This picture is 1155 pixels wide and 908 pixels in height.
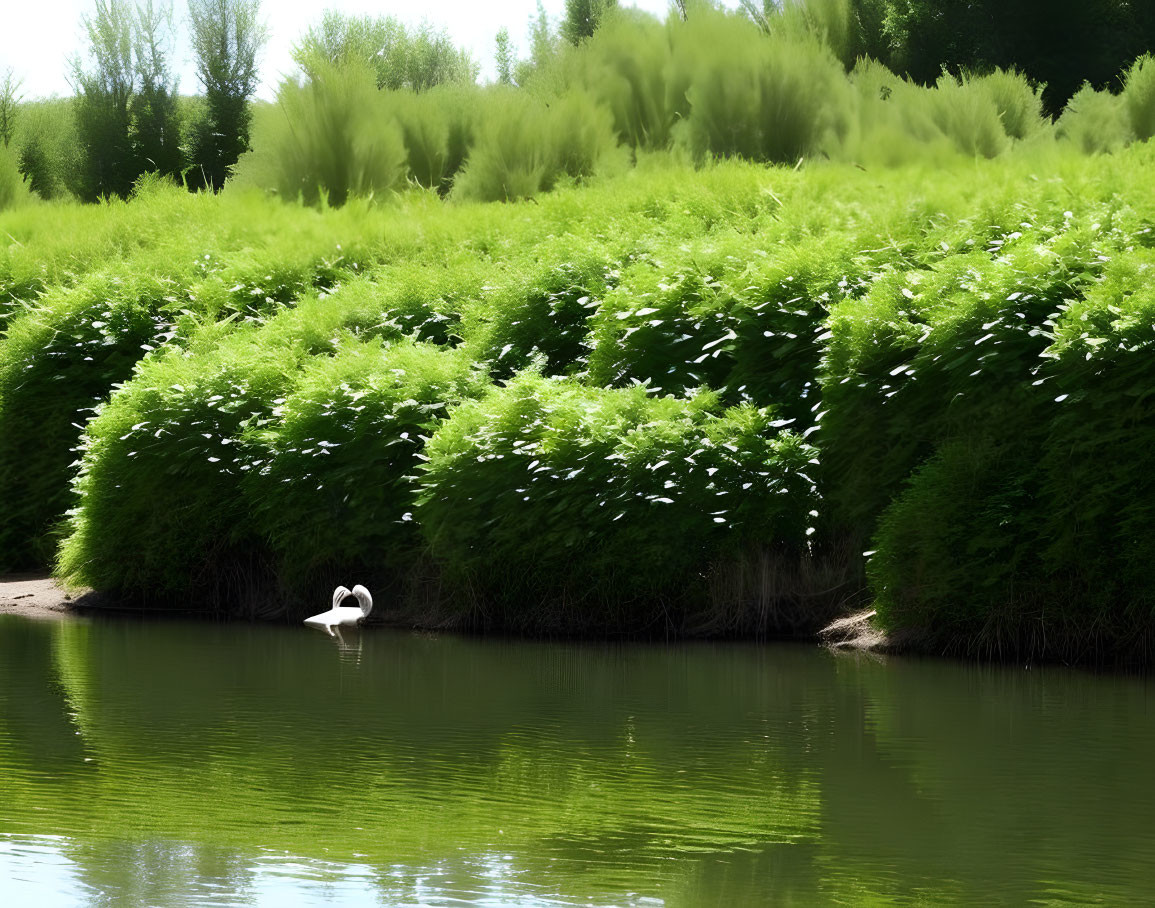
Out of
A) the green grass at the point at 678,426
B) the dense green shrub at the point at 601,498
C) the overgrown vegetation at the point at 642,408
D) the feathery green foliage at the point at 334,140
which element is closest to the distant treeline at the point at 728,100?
the feathery green foliage at the point at 334,140

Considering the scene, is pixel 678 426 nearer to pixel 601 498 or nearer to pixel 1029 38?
pixel 601 498

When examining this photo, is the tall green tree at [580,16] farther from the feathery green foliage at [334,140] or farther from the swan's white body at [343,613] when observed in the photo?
the swan's white body at [343,613]

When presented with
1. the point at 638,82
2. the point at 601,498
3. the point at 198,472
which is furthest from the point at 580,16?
the point at 601,498

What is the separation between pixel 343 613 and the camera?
13.9 meters

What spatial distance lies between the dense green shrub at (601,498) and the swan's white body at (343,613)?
0.74m

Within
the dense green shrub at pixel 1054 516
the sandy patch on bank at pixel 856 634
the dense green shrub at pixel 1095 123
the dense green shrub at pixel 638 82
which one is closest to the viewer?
the dense green shrub at pixel 1054 516

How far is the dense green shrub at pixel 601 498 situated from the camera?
1322cm

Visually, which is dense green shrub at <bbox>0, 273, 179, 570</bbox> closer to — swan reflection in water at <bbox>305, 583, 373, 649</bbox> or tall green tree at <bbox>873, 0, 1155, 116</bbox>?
swan reflection in water at <bbox>305, 583, 373, 649</bbox>

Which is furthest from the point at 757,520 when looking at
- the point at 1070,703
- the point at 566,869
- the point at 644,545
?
the point at 566,869

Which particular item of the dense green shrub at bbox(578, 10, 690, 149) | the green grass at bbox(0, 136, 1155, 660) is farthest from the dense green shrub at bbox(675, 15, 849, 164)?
the green grass at bbox(0, 136, 1155, 660)

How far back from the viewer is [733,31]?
86.7 feet

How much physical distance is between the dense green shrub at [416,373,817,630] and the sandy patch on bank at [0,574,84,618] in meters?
3.99

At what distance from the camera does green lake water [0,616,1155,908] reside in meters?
5.45

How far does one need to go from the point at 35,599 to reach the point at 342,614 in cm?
409
